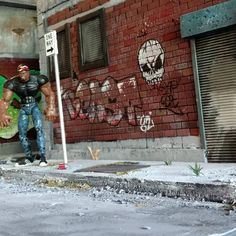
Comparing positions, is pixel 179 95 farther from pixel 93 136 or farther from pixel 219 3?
pixel 93 136

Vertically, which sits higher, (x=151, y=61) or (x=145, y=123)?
(x=151, y=61)

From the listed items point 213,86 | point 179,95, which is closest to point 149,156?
point 179,95

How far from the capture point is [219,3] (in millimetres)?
7262

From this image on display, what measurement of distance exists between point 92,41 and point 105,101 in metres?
1.37

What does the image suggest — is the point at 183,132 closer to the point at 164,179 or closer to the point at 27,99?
the point at 164,179

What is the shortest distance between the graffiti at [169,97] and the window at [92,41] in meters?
1.68

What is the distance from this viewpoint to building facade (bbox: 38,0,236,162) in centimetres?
745

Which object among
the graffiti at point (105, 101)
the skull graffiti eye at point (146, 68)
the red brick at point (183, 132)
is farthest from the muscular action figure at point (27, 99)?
the red brick at point (183, 132)

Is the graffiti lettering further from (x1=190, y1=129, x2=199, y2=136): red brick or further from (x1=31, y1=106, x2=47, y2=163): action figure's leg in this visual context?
(x1=31, y1=106, x2=47, y2=163): action figure's leg

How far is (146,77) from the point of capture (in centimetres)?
859

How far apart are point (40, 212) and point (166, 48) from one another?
13.1ft

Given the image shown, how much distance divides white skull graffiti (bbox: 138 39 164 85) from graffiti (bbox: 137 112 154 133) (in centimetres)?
68

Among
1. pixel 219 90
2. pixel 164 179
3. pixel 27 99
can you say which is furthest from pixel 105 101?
pixel 164 179

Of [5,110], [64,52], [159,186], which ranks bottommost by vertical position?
[159,186]
